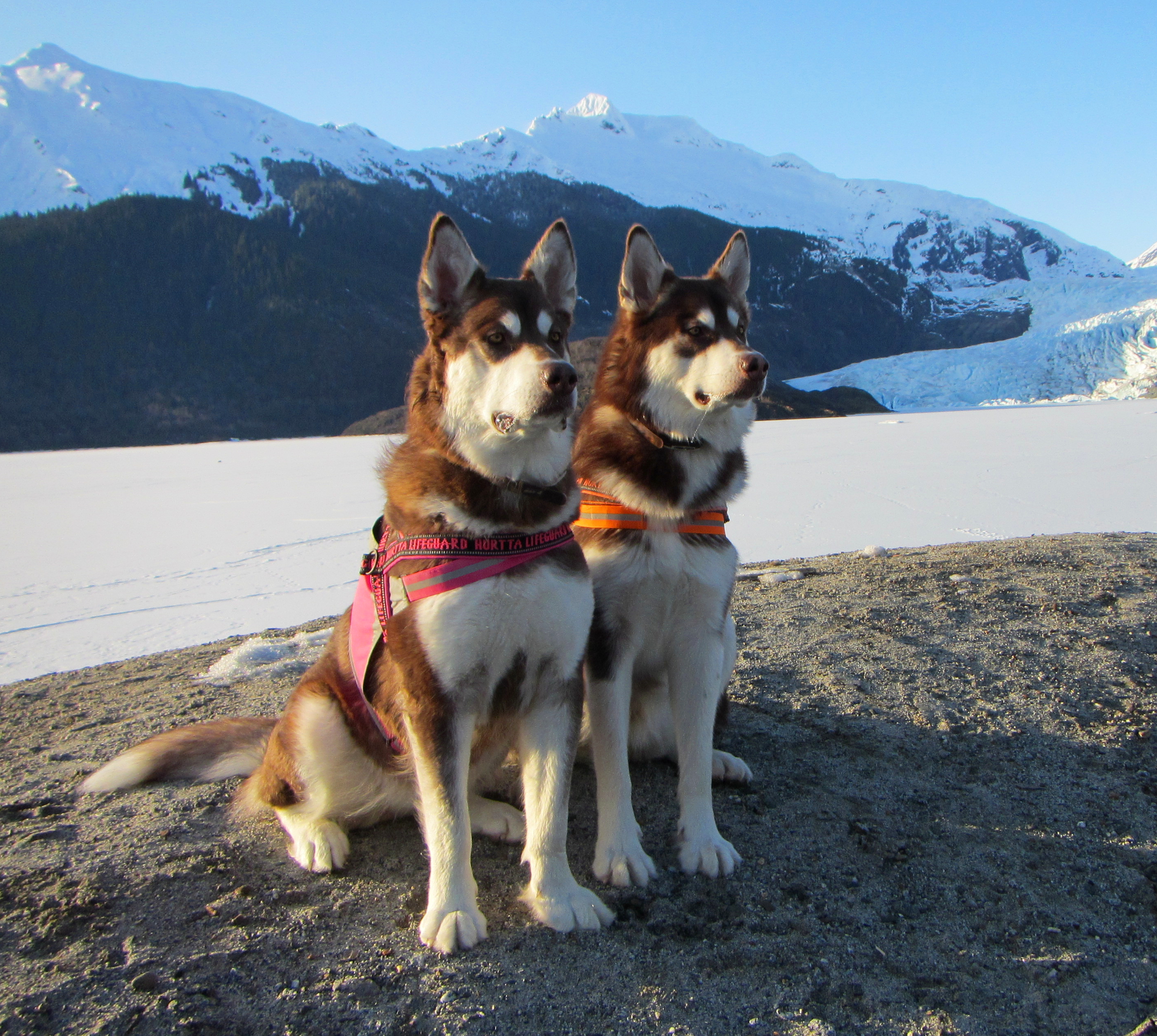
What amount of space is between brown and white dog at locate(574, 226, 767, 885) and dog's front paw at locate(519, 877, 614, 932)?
0.22m

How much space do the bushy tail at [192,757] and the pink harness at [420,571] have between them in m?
1.02

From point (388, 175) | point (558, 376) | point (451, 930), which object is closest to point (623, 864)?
point (451, 930)

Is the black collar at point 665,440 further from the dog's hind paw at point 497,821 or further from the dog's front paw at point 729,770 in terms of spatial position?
the dog's hind paw at point 497,821

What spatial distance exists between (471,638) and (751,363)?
5.03 feet

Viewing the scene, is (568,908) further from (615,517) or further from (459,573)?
(615,517)

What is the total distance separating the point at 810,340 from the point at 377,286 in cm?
6842

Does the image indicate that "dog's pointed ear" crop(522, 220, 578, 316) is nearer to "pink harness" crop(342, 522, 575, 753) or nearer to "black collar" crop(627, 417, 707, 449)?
"black collar" crop(627, 417, 707, 449)

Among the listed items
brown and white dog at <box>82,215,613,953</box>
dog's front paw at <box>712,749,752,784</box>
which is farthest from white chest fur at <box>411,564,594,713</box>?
dog's front paw at <box>712,749,752,784</box>

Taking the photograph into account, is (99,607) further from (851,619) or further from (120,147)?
(120,147)

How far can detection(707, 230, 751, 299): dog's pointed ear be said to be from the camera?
144 inches

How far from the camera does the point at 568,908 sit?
2.66 metres

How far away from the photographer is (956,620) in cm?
A: 582

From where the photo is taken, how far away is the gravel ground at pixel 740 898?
7.56ft

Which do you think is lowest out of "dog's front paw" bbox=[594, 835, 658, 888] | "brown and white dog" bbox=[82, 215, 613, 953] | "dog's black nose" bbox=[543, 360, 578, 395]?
"dog's front paw" bbox=[594, 835, 658, 888]
